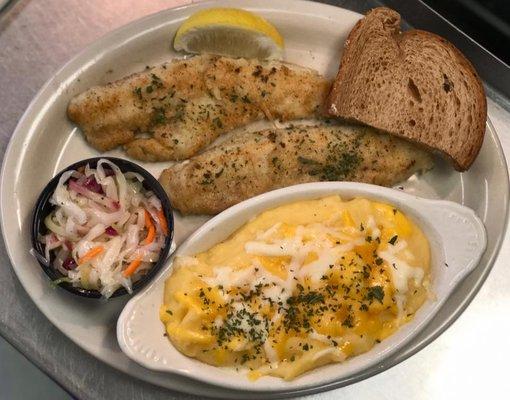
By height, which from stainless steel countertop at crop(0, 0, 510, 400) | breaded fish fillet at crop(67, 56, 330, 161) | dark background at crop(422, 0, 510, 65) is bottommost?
stainless steel countertop at crop(0, 0, 510, 400)

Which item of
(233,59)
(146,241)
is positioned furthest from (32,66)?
(146,241)

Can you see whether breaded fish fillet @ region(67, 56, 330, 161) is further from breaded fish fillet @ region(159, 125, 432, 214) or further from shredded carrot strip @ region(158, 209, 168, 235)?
shredded carrot strip @ region(158, 209, 168, 235)

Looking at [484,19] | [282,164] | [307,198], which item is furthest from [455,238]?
[484,19]

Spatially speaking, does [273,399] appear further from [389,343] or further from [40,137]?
[40,137]

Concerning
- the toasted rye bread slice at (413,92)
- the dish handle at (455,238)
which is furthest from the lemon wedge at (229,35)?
the dish handle at (455,238)

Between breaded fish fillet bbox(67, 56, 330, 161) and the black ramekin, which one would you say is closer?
the black ramekin

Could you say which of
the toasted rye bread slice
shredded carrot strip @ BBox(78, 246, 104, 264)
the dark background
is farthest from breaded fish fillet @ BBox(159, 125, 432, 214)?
the dark background

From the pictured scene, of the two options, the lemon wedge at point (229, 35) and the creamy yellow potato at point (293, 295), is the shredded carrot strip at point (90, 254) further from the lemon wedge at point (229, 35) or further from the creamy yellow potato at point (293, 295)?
the lemon wedge at point (229, 35)

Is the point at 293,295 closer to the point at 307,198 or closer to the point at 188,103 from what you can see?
the point at 307,198
